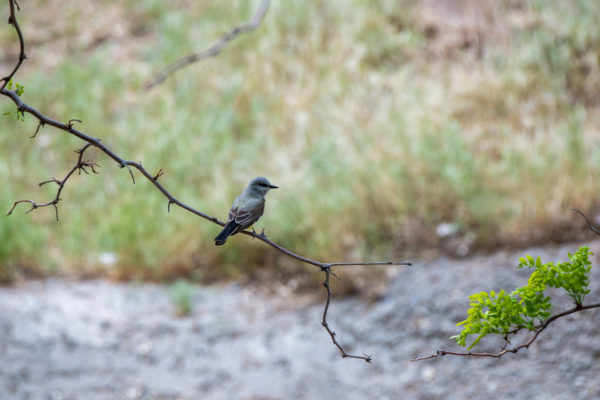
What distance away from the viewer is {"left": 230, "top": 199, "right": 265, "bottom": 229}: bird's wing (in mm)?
2487

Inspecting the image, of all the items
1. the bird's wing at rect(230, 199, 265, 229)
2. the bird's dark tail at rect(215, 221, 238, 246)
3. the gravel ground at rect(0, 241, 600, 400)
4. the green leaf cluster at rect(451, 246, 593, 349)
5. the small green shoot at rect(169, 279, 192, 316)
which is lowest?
the green leaf cluster at rect(451, 246, 593, 349)

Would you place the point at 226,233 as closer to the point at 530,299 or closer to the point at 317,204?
the point at 530,299

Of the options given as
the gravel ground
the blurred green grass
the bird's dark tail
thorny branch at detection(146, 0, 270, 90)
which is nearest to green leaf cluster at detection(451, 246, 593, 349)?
the bird's dark tail

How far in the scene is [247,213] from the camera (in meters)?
2.52

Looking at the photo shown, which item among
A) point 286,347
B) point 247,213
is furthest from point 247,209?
point 286,347

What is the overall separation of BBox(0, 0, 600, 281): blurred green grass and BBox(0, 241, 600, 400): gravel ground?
0.45 m

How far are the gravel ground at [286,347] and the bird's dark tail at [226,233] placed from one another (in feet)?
7.64

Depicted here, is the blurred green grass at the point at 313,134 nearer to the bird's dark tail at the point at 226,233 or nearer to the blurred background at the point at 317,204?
the blurred background at the point at 317,204

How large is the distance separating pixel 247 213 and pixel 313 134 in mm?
4882

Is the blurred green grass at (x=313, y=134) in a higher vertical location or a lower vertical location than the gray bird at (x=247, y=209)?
higher

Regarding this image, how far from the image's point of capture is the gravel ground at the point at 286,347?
418 cm

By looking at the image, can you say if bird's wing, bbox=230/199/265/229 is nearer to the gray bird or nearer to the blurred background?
the gray bird

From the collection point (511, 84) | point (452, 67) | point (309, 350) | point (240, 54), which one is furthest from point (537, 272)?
point (240, 54)

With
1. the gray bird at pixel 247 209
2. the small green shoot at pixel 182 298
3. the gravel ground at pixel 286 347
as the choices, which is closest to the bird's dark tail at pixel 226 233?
the gray bird at pixel 247 209
